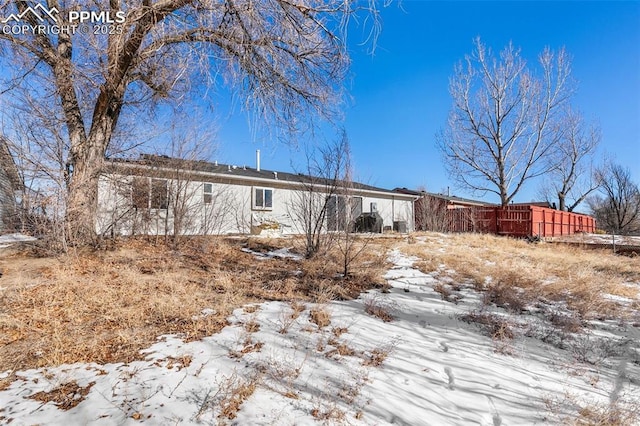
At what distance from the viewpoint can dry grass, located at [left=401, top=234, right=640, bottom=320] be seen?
5.27m

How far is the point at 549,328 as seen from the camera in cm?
423

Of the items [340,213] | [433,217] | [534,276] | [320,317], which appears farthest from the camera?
[433,217]

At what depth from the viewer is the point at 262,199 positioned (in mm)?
14812

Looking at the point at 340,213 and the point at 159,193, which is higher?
the point at 159,193

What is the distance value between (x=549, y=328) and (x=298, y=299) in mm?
3496

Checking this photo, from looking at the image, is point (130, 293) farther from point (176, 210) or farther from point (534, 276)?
point (534, 276)

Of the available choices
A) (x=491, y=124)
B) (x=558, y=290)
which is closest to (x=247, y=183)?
(x=558, y=290)

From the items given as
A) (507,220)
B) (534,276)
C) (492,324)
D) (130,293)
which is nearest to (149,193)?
(130,293)

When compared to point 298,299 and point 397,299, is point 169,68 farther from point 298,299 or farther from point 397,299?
point 397,299

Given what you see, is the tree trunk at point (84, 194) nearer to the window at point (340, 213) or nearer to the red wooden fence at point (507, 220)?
the window at point (340, 213)

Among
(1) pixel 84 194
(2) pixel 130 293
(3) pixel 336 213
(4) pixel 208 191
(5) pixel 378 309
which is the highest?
(4) pixel 208 191

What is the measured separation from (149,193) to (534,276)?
9.46 meters

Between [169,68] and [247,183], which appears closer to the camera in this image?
[169,68]

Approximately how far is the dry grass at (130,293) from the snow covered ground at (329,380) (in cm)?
31
